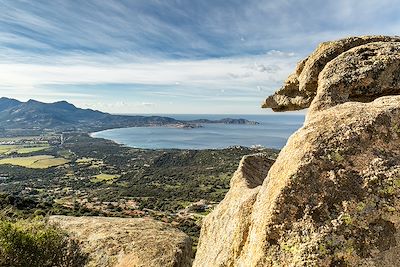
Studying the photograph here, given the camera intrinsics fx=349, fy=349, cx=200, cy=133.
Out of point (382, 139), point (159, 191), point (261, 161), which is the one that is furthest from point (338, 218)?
point (159, 191)

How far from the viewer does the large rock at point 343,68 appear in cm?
1183

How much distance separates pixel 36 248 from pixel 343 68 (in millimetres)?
18707

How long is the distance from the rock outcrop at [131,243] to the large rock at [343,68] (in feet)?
31.3

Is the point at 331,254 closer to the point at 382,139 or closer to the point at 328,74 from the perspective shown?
the point at 382,139

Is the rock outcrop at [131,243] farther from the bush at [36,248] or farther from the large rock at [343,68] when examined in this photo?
the large rock at [343,68]

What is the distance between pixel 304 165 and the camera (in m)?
7.47

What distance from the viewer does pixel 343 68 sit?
1229 cm

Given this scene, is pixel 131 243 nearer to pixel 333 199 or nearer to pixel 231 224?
pixel 231 224

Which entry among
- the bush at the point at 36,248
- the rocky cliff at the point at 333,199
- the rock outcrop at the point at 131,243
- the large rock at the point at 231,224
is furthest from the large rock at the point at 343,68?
the bush at the point at 36,248

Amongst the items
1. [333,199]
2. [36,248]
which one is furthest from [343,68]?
[36,248]

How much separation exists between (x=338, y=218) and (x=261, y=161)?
12.0 meters

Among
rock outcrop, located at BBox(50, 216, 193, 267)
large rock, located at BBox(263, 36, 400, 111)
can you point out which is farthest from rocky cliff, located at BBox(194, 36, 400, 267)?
rock outcrop, located at BBox(50, 216, 193, 267)

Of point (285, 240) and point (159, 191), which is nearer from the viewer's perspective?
point (285, 240)

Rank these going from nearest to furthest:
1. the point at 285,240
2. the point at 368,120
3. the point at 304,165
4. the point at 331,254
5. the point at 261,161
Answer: the point at 331,254 → the point at 285,240 → the point at 304,165 → the point at 368,120 → the point at 261,161
